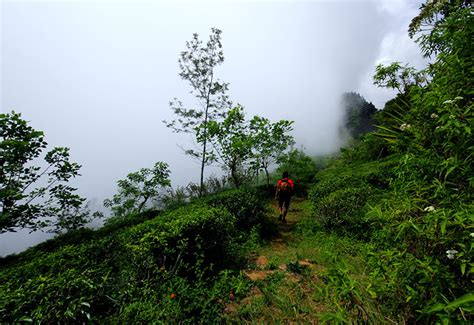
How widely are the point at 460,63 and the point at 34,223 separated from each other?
27.6ft

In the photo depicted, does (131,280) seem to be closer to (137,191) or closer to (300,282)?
(300,282)

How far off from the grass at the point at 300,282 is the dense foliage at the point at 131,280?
1.30 feet

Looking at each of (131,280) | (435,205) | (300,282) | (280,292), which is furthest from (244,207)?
(435,205)

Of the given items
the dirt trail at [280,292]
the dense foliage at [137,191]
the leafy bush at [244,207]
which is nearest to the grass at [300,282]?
the dirt trail at [280,292]

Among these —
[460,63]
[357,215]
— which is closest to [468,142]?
[460,63]

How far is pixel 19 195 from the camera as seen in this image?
436 cm

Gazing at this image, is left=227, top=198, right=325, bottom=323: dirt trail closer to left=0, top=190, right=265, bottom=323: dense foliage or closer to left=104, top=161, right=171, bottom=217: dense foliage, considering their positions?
left=0, top=190, right=265, bottom=323: dense foliage

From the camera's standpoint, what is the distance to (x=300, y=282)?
3166 millimetres

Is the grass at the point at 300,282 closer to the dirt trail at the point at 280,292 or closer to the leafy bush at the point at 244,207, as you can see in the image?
the dirt trail at the point at 280,292

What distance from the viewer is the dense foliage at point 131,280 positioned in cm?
180

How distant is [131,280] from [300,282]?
2.67m

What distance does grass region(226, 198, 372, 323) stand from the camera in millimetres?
2361

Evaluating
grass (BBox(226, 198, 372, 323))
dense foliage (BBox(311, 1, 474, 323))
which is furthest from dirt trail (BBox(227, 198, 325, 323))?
dense foliage (BBox(311, 1, 474, 323))

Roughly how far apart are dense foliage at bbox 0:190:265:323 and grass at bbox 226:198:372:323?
40cm
